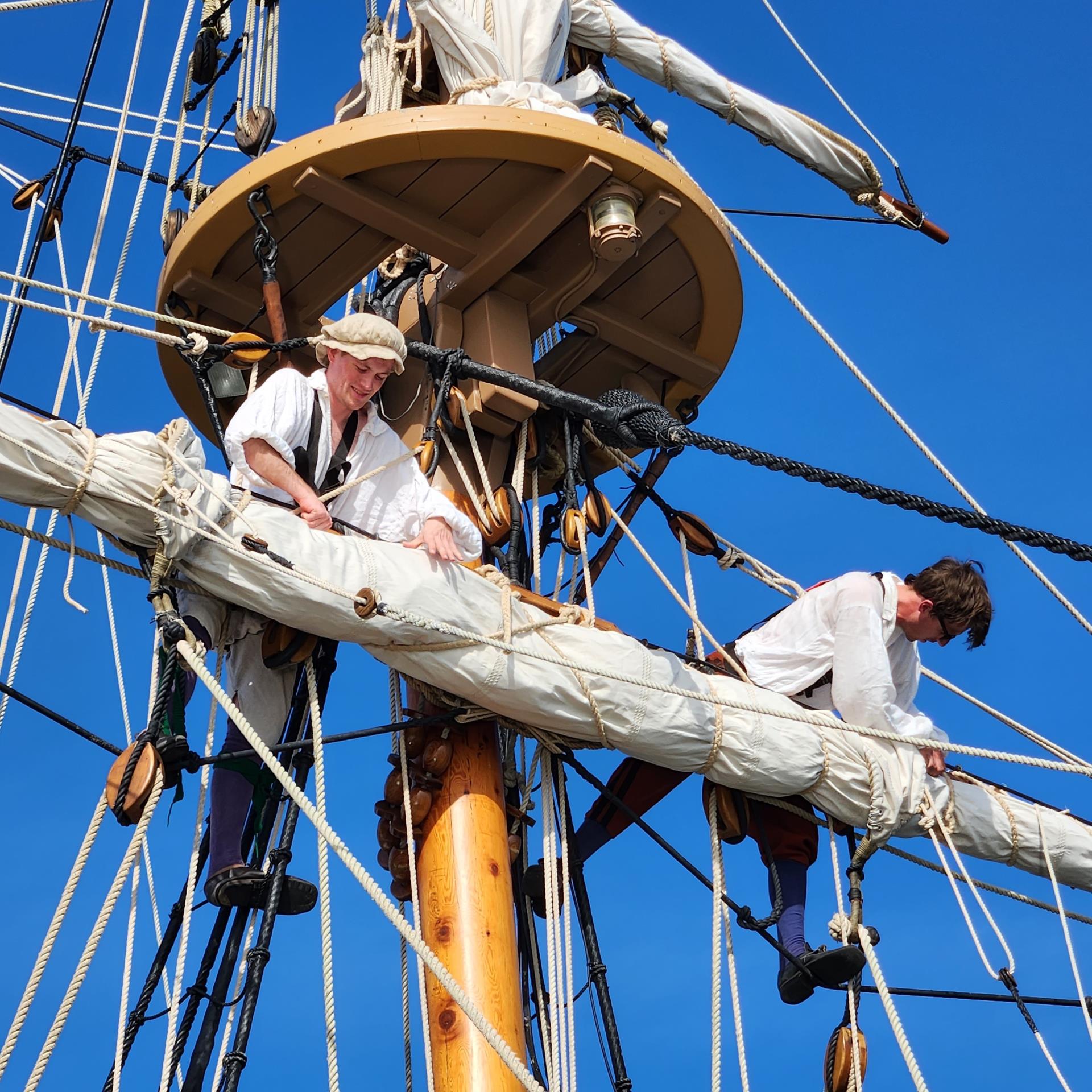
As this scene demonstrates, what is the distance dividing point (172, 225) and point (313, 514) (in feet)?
7.37

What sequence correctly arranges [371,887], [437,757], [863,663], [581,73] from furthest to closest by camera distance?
[581,73] < [863,663] < [437,757] < [371,887]

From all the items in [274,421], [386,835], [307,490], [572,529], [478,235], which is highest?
[478,235]

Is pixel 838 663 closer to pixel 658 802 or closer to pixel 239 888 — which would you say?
pixel 658 802

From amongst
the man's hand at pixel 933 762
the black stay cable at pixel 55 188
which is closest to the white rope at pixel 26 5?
the black stay cable at pixel 55 188

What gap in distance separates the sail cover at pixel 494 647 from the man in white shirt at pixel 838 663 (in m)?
0.13

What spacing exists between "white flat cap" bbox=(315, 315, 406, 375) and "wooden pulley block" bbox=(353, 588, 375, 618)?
36.3 inches

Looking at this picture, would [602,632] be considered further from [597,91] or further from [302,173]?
[597,91]

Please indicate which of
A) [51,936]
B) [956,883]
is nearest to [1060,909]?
[956,883]

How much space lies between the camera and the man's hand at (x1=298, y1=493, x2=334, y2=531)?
18.0 feet

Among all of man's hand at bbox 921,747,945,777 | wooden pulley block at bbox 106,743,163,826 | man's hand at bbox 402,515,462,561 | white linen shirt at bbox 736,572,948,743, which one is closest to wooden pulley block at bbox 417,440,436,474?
man's hand at bbox 402,515,462,561

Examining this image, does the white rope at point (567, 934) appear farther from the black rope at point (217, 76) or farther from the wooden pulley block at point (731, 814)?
the black rope at point (217, 76)

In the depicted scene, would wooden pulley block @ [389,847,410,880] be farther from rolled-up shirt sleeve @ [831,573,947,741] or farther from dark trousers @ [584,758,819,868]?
rolled-up shirt sleeve @ [831,573,947,741]

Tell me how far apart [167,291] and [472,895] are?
2.74 m

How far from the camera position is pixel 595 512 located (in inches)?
269
